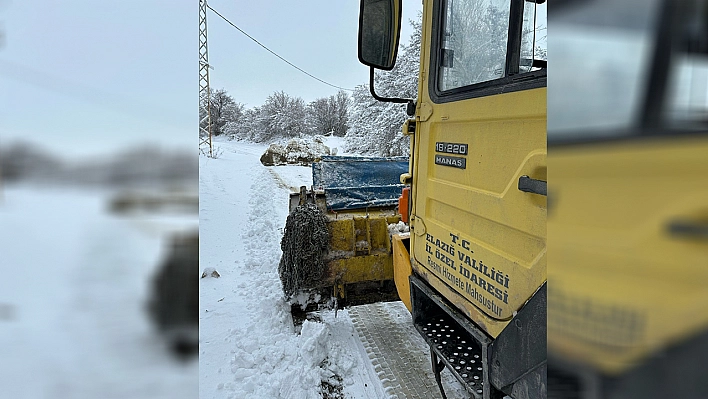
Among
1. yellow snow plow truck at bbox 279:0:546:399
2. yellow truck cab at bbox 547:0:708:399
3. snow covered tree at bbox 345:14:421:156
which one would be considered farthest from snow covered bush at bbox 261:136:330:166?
yellow truck cab at bbox 547:0:708:399

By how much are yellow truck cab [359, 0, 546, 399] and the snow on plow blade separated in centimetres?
119

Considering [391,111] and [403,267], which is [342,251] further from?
[391,111]

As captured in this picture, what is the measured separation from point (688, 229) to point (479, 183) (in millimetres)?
1827

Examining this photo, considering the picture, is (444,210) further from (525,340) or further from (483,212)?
(525,340)

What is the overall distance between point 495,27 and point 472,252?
1.18 m

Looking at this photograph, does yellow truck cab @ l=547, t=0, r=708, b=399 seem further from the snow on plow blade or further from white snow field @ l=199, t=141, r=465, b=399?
the snow on plow blade

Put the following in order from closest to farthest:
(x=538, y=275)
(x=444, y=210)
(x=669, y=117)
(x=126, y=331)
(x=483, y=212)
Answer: (x=669, y=117)
(x=126, y=331)
(x=538, y=275)
(x=483, y=212)
(x=444, y=210)

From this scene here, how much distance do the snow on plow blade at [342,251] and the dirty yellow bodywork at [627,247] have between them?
12.2 ft

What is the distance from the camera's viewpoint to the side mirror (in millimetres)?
2490

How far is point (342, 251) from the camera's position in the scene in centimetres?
424

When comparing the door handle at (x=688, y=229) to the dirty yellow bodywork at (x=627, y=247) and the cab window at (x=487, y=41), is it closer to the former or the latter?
the dirty yellow bodywork at (x=627, y=247)

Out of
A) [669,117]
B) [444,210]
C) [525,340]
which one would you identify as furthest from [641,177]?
[444,210]

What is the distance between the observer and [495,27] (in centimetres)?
214

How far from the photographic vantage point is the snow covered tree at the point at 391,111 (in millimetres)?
19312
